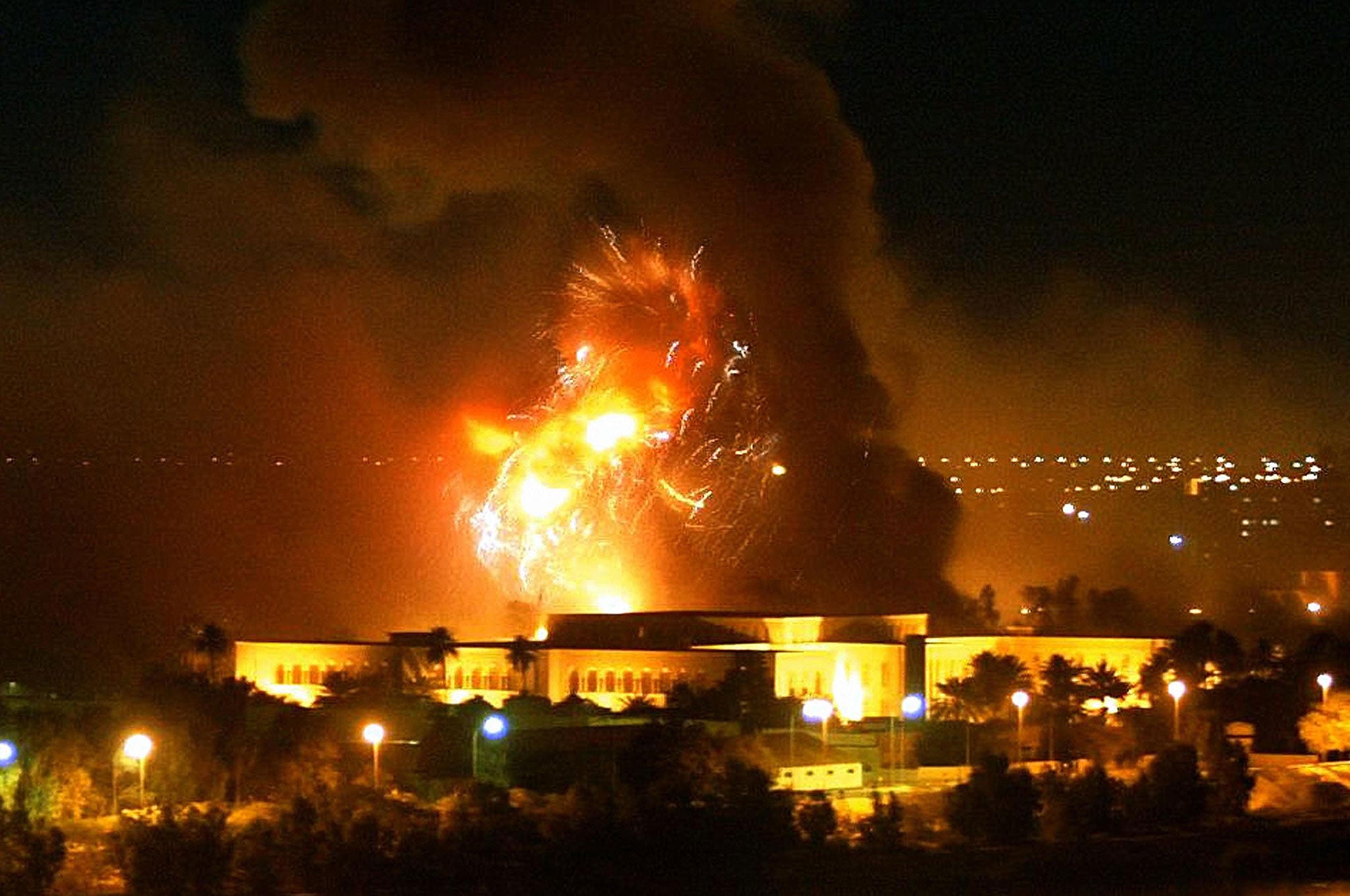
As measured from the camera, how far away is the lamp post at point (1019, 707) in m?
25.0

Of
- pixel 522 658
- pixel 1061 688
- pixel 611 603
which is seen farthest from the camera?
pixel 611 603

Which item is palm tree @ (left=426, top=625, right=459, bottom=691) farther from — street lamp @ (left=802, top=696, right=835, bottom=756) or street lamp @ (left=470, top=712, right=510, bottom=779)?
street lamp @ (left=470, top=712, right=510, bottom=779)

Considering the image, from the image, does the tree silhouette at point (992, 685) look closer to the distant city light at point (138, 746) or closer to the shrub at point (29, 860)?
the distant city light at point (138, 746)

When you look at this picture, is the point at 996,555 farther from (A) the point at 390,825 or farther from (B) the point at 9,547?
(A) the point at 390,825

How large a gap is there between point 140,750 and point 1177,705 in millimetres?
12437

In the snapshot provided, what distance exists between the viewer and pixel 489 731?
887 inches

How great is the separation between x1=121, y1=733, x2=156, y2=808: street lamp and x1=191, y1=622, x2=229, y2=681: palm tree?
30.6ft

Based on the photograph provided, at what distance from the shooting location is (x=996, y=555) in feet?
178

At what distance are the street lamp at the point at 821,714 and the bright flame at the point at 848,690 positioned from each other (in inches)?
103

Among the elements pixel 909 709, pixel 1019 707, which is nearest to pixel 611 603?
pixel 909 709

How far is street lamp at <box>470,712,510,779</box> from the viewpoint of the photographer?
2195 cm

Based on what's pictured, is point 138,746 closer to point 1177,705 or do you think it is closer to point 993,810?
point 993,810

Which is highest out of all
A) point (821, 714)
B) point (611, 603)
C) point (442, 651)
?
point (611, 603)

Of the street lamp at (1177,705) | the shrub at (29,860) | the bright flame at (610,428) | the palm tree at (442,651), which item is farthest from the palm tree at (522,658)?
the shrub at (29,860)
